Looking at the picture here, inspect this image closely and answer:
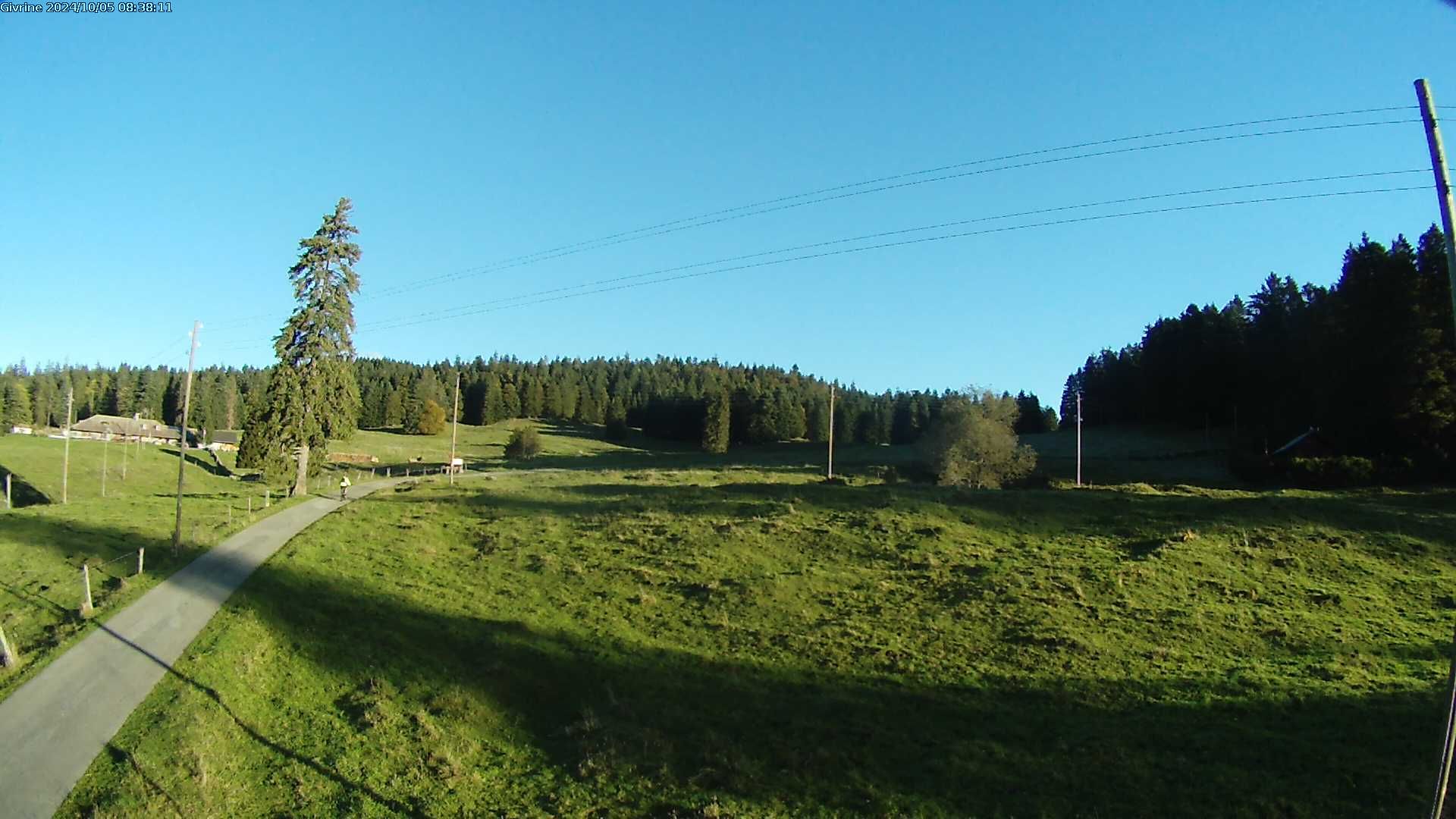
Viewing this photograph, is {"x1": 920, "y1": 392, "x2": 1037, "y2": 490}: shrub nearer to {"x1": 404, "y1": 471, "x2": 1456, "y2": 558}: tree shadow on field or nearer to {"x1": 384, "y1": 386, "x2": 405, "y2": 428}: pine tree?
{"x1": 404, "y1": 471, "x2": 1456, "y2": 558}: tree shadow on field

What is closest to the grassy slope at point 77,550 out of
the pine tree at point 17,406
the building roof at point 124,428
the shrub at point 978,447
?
the shrub at point 978,447

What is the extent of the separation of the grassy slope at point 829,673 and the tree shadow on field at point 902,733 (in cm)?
7

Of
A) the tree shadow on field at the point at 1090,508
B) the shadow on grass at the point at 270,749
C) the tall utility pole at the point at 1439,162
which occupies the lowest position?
the shadow on grass at the point at 270,749

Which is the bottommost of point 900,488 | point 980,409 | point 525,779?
point 525,779

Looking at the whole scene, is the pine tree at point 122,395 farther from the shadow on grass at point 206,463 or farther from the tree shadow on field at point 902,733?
the tree shadow on field at point 902,733

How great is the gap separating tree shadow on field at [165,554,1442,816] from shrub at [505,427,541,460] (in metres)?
90.9

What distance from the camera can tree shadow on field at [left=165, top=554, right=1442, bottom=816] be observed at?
13156 mm

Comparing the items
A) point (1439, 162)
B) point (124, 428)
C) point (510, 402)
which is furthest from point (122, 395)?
point (1439, 162)

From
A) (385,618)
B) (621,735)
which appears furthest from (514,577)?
(621,735)

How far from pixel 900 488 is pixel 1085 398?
9457cm

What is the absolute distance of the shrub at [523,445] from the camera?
11138cm

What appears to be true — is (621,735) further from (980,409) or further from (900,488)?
(980,409)

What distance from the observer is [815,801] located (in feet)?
43.7

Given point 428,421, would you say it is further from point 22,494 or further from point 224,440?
point 22,494
